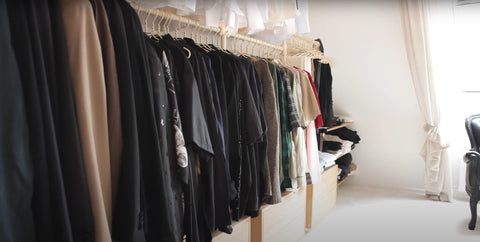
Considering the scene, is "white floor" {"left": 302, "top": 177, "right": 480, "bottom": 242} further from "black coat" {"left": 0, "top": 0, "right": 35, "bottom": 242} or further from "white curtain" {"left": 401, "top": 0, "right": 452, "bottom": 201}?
"black coat" {"left": 0, "top": 0, "right": 35, "bottom": 242}

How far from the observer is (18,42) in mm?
561

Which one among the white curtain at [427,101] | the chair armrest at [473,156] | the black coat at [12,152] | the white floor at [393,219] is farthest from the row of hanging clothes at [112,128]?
the white curtain at [427,101]

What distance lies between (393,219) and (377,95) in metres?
1.30

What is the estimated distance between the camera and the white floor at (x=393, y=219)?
2.03 metres

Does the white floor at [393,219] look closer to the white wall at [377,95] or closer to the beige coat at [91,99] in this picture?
the white wall at [377,95]

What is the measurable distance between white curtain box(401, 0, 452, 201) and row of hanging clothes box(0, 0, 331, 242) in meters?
2.14

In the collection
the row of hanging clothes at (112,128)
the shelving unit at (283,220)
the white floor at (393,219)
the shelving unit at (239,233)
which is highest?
the row of hanging clothes at (112,128)

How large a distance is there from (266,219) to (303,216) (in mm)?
530

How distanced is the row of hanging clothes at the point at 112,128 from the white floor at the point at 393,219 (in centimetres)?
129

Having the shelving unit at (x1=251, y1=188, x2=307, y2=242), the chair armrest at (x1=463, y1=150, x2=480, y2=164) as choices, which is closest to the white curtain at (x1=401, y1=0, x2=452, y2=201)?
the chair armrest at (x1=463, y1=150, x2=480, y2=164)

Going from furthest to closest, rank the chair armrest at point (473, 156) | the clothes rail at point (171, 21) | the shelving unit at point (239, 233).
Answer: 1. the chair armrest at point (473, 156)
2. the shelving unit at point (239, 233)
3. the clothes rail at point (171, 21)

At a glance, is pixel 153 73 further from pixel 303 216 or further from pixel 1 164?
pixel 303 216

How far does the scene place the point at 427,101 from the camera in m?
2.61

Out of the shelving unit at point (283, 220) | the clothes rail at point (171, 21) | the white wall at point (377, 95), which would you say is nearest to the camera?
the clothes rail at point (171, 21)
